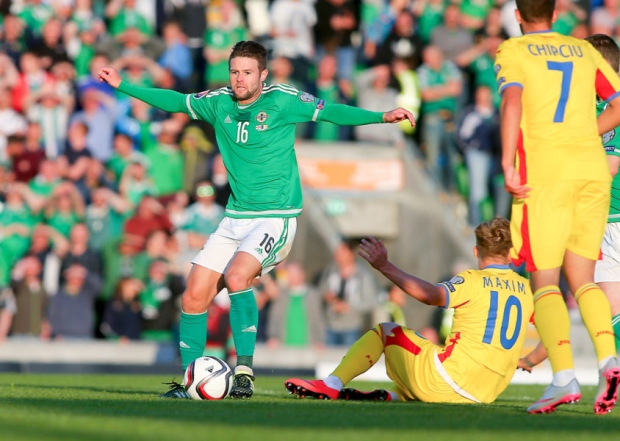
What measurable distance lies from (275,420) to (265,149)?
3015 mm

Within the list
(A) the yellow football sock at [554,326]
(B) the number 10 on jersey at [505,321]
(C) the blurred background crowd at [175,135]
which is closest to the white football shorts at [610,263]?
(B) the number 10 on jersey at [505,321]

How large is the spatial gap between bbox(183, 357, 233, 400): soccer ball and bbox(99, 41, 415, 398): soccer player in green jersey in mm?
332

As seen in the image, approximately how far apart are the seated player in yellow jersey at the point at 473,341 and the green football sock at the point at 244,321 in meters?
0.51

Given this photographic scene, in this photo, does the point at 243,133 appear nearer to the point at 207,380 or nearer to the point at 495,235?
the point at 207,380

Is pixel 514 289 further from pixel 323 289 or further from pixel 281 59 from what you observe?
pixel 281 59

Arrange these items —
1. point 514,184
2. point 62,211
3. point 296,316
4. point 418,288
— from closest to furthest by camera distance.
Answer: point 514,184
point 418,288
point 296,316
point 62,211

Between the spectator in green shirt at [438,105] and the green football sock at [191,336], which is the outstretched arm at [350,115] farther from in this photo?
the spectator in green shirt at [438,105]

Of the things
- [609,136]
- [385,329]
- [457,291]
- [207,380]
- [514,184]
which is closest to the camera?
[514,184]

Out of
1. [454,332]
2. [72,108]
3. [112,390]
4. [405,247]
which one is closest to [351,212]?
[405,247]

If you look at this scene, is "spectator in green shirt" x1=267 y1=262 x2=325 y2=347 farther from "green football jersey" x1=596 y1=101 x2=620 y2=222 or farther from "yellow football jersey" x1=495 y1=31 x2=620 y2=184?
"yellow football jersey" x1=495 y1=31 x2=620 y2=184

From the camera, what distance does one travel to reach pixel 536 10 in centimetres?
780

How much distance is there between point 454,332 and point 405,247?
37.1ft

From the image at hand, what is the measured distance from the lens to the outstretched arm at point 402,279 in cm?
825

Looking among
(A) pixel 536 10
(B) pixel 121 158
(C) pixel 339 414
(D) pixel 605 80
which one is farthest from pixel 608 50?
(B) pixel 121 158
